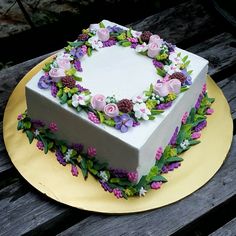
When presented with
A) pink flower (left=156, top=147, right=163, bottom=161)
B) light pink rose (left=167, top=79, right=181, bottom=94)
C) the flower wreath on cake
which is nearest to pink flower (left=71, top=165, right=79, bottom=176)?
the flower wreath on cake

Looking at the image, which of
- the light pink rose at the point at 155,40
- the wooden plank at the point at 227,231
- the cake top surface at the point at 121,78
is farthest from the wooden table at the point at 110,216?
the light pink rose at the point at 155,40

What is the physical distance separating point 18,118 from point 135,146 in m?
0.42

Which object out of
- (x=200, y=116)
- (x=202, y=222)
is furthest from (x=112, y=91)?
(x=202, y=222)

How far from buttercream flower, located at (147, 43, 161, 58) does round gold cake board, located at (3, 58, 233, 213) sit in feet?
A: 0.82

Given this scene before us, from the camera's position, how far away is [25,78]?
63.4 inches

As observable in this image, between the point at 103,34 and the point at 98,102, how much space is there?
0.27 meters

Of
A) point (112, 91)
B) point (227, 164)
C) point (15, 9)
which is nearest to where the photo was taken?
point (112, 91)

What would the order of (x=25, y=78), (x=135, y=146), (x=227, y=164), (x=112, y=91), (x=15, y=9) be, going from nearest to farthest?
1. (x=135, y=146)
2. (x=112, y=91)
3. (x=227, y=164)
4. (x=25, y=78)
5. (x=15, y=9)

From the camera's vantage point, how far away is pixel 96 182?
4.42 feet

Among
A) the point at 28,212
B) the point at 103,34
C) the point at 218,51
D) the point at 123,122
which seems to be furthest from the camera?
the point at 218,51

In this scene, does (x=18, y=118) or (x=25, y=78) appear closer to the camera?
(x=18, y=118)

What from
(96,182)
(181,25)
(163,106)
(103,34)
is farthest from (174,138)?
(181,25)

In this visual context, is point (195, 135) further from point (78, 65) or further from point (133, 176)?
point (78, 65)

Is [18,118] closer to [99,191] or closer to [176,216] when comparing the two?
[99,191]
